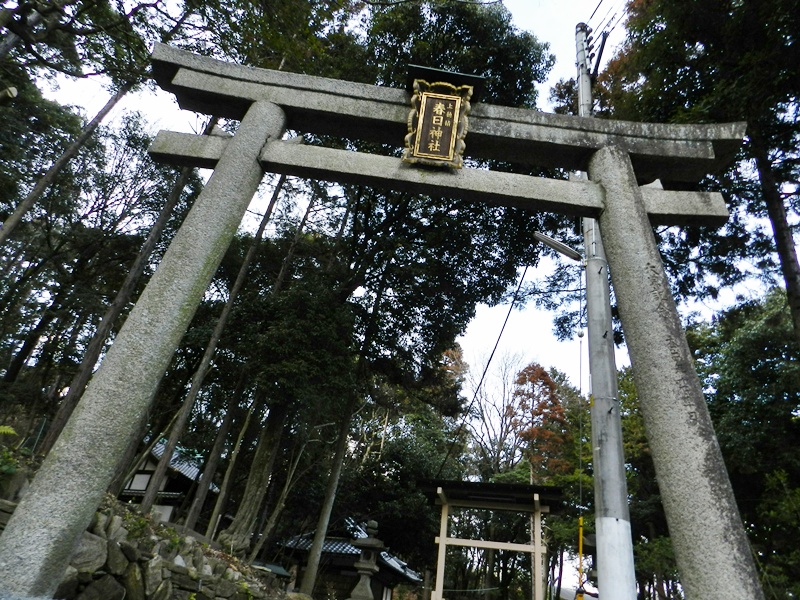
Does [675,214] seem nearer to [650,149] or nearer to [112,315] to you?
[650,149]

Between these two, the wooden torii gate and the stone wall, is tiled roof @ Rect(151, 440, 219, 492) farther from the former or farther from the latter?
the wooden torii gate

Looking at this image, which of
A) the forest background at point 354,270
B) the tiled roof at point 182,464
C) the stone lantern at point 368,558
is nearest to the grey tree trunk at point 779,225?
the forest background at point 354,270

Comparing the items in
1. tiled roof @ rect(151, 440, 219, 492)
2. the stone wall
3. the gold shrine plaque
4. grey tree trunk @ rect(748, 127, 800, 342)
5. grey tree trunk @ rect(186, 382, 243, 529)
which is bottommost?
the stone wall

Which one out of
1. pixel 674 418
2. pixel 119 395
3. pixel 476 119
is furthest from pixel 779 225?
pixel 119 395

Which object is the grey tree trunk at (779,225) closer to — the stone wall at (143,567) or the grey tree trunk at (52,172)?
the stone wall at (143,567)

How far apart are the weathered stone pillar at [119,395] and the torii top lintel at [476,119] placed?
54 centimetres

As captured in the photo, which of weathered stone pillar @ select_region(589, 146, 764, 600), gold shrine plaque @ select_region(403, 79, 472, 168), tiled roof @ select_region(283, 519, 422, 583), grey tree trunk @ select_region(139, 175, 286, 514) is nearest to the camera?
weathered stone pillar @ select_region(589, 146, 764, 600)

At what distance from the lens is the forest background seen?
23.7ft

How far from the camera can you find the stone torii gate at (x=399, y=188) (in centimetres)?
252

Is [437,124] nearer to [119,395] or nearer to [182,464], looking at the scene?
[119,395]

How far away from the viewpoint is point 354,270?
12164 millimetres

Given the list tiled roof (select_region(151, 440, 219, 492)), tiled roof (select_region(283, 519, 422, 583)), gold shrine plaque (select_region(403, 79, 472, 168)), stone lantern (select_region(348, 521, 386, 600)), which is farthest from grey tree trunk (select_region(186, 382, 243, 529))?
gold shrine plaque (select_region(403, 79, 472, 168))

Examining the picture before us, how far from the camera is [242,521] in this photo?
31.0ft

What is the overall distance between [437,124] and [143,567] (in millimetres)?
5642
